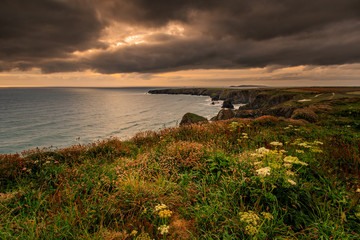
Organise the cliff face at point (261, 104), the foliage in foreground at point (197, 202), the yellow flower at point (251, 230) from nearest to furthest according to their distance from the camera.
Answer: the yellow flower at point (251, 230) < the foliage in foreground at point (197, 202) < the cliff face at point (261, 104)

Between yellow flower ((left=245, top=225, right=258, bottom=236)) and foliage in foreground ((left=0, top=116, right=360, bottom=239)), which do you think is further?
foliage in foreground ((left=0, top=116, right=360, bottom=239))

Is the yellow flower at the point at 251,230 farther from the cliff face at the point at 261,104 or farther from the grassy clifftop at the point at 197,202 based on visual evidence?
the cliff face at the point at 261,104

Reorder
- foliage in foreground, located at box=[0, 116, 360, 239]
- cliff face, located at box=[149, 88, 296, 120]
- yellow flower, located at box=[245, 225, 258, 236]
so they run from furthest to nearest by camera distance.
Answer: cliff face, located at box=[149, 88, 296, 120]
foliage in foreground, located at box=[0, 116, 360, 239]
yellow flower, located at box=[245, 225, 258, 236]

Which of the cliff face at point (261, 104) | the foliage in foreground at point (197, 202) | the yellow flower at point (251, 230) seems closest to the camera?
the yellow flower at point (251, 230)

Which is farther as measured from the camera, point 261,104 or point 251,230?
point 261,104

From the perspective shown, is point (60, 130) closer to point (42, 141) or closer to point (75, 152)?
point (42, 141)

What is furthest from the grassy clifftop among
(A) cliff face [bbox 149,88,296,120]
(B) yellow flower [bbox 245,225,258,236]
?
(A) cliff face [bbox 149,88,296,120]

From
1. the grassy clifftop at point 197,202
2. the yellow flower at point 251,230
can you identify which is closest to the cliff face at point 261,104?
the grassy clifftop at point 197,202

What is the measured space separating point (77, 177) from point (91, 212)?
2163 millimetres

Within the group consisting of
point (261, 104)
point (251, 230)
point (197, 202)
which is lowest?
point (261, 104)

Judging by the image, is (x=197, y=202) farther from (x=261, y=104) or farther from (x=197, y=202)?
(x=261, y=104)

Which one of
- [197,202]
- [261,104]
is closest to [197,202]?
[197,202]

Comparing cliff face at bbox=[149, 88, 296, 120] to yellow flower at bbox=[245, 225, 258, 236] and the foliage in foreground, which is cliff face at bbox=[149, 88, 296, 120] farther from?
yellow flower at bbox=[245, 225, 258, 236]

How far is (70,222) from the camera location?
309 cm
